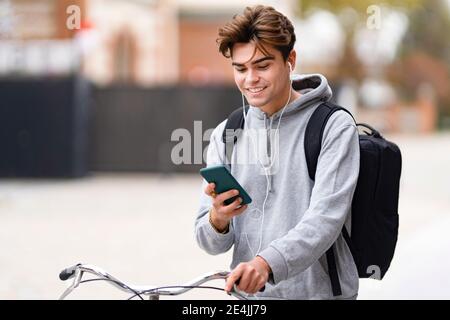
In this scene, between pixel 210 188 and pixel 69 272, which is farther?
pixel 69 272

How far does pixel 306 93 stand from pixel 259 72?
0.77 feet

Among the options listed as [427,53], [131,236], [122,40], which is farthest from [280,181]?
[427,53]

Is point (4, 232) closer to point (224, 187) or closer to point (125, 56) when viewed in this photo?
point (224, 187)

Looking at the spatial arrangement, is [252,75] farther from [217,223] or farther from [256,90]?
[217,223]

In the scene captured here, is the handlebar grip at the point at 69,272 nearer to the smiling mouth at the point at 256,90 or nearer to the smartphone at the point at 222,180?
the smartphone at the point at 222,180

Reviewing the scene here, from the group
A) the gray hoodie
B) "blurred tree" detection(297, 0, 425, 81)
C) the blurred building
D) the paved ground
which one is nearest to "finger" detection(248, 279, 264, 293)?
the gray hoodie

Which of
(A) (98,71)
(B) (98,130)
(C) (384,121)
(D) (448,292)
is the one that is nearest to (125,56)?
(A) (98,71)

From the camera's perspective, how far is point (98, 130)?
2156cm

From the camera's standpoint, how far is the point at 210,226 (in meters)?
2.89

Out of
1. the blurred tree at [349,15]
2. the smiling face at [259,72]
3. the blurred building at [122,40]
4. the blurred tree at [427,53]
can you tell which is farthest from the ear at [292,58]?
the blurred tree at [427,53]

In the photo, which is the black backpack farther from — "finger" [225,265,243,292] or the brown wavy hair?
"finger" [225,265,243,292]

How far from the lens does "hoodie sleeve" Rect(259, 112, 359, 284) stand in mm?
2672

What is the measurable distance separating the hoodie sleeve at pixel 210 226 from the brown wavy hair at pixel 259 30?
1.13 ft

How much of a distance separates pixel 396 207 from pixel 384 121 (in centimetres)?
5313
